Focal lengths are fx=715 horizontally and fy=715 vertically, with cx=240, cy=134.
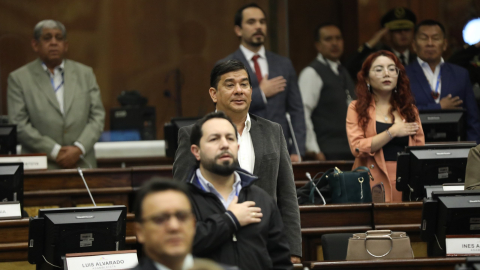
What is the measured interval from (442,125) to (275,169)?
80.3 inches

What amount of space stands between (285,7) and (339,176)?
4.33m

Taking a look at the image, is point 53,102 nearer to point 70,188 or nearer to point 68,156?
point 68,156

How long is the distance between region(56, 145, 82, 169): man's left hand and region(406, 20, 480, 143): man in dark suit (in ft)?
7.99

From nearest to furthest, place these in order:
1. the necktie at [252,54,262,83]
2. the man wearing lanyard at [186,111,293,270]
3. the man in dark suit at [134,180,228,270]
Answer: the man in dark suit at [134,180,228,270] → the man wearing lanyard at [186,111,293,270] → the necktie at [252,54,262,83]

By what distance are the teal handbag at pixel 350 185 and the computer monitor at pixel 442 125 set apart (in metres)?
0.71

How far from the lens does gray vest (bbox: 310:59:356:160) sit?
5719 mm

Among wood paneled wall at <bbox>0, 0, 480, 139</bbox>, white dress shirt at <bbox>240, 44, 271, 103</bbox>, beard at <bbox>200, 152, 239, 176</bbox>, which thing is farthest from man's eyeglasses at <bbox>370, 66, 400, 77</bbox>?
wood paneled wall at <bbox>0, 0, 480, 139</bbox>

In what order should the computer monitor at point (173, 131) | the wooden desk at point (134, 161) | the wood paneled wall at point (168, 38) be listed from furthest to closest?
1. the wood paneled wall at point (168, 38)
2. the wooden desk at point (134, 161)
3. the computer monitor at point (173, 131)

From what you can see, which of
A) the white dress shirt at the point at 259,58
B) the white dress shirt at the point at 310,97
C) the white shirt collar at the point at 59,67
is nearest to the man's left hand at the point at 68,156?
the white shirt collar at the point at 59,67

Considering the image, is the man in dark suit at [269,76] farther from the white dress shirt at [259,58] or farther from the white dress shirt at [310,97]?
the white dress shirt at [310,97]

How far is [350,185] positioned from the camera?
3.99 m

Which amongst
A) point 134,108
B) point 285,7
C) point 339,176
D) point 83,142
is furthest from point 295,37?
point 339,176

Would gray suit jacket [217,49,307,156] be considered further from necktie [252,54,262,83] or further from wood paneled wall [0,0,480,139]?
wood paneled wall [0,0,480,139]

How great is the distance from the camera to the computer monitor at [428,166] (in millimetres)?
3861
